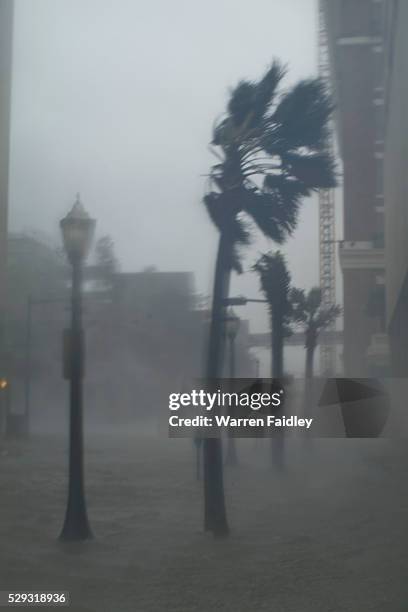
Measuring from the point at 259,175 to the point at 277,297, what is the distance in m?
0.49

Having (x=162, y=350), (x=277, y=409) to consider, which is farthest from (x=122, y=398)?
(x=277, y=409)

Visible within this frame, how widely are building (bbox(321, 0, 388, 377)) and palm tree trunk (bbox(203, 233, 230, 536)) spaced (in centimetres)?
48

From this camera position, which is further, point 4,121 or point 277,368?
point 4,121

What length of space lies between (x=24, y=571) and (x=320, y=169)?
1978mm

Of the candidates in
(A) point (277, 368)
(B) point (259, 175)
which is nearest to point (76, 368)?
(A) point (277, 368)

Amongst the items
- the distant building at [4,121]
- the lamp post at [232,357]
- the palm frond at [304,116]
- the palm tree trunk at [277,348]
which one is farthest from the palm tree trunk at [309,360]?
the distant building at [4,121]

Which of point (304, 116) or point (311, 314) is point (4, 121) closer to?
point (304, 116)

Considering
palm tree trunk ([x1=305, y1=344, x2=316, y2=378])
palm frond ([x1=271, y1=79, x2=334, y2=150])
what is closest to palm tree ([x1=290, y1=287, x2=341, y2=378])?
palm tree trunk ([x1=305, y1=344, x2=316, y2=378])

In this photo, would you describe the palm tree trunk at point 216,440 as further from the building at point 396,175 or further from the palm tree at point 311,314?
the building at point 396,175

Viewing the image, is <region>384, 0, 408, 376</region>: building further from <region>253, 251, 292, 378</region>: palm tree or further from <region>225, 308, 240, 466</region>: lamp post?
<region>225, 308, 240, 466</region>: lamp post

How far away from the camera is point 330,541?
3.41 metres

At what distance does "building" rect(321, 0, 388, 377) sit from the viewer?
3.43 meters

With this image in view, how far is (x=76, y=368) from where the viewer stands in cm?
351

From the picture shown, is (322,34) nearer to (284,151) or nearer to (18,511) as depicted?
(284,151)
